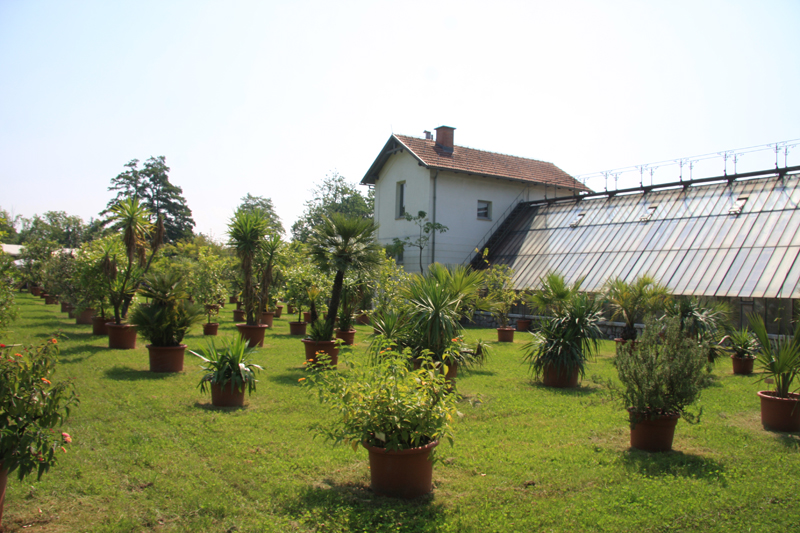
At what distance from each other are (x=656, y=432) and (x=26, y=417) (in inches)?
225

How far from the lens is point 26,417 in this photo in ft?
10.6

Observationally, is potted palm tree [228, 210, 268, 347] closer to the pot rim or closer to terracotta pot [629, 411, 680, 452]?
the pot rim

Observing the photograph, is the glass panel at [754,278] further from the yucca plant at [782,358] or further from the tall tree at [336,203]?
the tall tree at [336,203]

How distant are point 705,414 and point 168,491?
6890 millimetres

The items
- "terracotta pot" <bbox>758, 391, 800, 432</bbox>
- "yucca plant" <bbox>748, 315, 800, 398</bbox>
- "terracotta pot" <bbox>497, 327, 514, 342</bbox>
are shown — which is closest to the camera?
"yucca plant" <bbox>748, 315, 800, 398</bbox>

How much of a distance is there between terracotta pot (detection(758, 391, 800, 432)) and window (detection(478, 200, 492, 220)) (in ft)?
68.1

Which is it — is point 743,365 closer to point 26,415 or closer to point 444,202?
point 26,415

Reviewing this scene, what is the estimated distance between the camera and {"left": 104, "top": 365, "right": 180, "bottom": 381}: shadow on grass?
8.89 metres

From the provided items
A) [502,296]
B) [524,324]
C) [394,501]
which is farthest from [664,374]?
[524,324]

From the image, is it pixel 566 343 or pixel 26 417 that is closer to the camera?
pixel 26 417

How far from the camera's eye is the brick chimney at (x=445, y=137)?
88.3 feet

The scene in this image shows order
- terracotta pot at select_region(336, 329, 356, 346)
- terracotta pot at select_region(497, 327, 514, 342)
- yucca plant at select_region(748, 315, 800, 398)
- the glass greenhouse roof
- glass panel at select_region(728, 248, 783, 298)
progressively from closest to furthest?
yucca plant at select_region(748, 315, 800, 398) → terracotta pot at select_region(336, 329, 356, 346) → glass panel at select_region(728, 248, 783, 298) → the glass greenhouse roof → terracotta pot at select_region(497, 327, 514, 342)

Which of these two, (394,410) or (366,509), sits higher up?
(394,410)

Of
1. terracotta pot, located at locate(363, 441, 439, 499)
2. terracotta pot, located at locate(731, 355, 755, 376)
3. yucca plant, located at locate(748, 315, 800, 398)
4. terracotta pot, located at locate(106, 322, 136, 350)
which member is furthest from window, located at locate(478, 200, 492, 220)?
terracotta pot, located at locate(363, 441, 439, 499)
